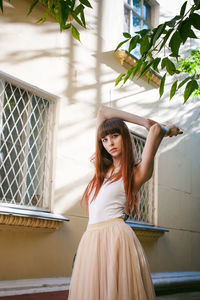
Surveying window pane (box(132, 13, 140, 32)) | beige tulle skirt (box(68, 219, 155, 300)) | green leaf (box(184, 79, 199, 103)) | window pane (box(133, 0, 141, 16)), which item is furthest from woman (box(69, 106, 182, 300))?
window pane (box(133, 0, 141, 16))

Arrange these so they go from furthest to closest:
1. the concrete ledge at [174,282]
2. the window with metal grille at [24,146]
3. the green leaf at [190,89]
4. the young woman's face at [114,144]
Result: the concrete ledge at [174,282], the window with metal grille at [24,146], the green leaf at [190,89], the young woman's face at [114,144]

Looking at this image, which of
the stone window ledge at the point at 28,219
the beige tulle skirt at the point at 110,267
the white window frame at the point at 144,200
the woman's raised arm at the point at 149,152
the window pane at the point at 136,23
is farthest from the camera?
the window pane at the point at 136,23

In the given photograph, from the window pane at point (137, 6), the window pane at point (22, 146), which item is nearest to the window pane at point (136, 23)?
the window pane at point (137, 6)

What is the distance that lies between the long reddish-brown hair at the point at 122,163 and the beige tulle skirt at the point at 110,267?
16cm

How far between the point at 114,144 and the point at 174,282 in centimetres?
509

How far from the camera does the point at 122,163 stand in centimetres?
228

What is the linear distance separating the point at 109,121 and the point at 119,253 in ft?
2.40

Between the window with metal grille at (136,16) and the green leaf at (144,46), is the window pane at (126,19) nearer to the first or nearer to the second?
the window with metal grille at (136,16)

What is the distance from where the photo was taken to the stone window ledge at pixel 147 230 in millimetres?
6523

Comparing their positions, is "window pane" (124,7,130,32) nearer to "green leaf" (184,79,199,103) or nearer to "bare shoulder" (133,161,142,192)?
"green leaf" (184,79,199,103)

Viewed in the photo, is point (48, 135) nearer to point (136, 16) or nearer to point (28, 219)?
point (28, 219)

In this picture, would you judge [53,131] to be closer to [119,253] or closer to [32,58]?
[32,58]

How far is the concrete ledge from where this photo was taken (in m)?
6.50

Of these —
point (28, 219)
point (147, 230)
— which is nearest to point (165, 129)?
point (28, 219)
